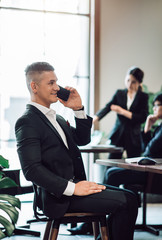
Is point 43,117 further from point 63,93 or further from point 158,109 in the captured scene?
point 158,109

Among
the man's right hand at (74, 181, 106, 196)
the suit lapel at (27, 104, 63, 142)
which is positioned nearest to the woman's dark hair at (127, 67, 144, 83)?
the suit lapel at (27, 104, 63, 142)

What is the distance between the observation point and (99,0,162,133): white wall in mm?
5508

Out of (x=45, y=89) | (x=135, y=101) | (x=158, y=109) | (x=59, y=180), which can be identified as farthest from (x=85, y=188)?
(x=135, y=101)

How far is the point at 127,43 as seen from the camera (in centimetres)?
559

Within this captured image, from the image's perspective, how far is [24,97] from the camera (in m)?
5.29

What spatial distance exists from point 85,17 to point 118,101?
1.72 m

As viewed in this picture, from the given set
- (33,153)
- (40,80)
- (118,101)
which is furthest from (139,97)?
(33,153)

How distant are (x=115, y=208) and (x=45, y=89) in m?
0.77

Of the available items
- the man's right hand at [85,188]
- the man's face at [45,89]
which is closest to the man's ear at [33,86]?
the man's face at [45,89]

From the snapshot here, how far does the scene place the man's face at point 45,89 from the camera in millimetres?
2223

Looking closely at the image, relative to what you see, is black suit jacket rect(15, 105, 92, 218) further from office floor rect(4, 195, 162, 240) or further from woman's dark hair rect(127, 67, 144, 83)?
woman's dark hair rect(127, 67, 144, 83)

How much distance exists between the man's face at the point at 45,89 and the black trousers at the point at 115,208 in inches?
22.9

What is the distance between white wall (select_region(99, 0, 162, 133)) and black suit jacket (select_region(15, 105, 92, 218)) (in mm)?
3397

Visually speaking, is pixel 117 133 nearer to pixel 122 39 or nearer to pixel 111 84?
pixel 111 84
